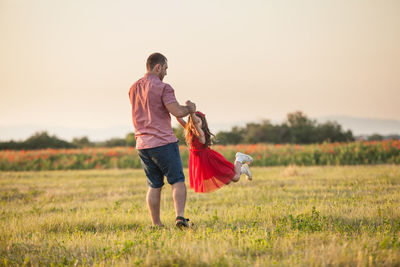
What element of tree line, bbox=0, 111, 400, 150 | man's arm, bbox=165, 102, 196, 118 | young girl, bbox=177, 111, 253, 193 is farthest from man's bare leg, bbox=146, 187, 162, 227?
tree line, bbox=0, 111, 400, 150

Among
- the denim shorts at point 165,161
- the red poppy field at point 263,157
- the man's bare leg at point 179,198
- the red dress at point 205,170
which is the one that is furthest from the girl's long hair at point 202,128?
the red poppy field at point 263,157

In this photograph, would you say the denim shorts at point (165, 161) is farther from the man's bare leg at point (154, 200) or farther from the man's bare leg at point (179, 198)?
the man's bare leg at point (154, 200)

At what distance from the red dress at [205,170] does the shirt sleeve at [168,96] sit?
4.88 feet

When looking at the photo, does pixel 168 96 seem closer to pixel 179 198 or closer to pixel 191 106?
pixel 191 106

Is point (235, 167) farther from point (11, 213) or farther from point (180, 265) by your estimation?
point (11, 213)

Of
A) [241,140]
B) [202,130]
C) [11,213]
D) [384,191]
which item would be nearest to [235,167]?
[202,130]

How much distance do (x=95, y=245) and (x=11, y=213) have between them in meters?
3.87

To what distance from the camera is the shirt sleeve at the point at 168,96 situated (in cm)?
504

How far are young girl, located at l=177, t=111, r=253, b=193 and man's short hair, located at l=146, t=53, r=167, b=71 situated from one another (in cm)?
123

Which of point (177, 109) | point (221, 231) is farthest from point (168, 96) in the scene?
point (221, 231)

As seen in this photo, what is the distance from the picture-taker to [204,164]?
6461mm

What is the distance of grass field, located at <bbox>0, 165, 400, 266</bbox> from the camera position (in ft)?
12.6

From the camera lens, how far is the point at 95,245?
463 centimetres

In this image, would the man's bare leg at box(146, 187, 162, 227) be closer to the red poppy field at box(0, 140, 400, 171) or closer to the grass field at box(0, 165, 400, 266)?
the grass field at box(0, 165, 400, 266)
